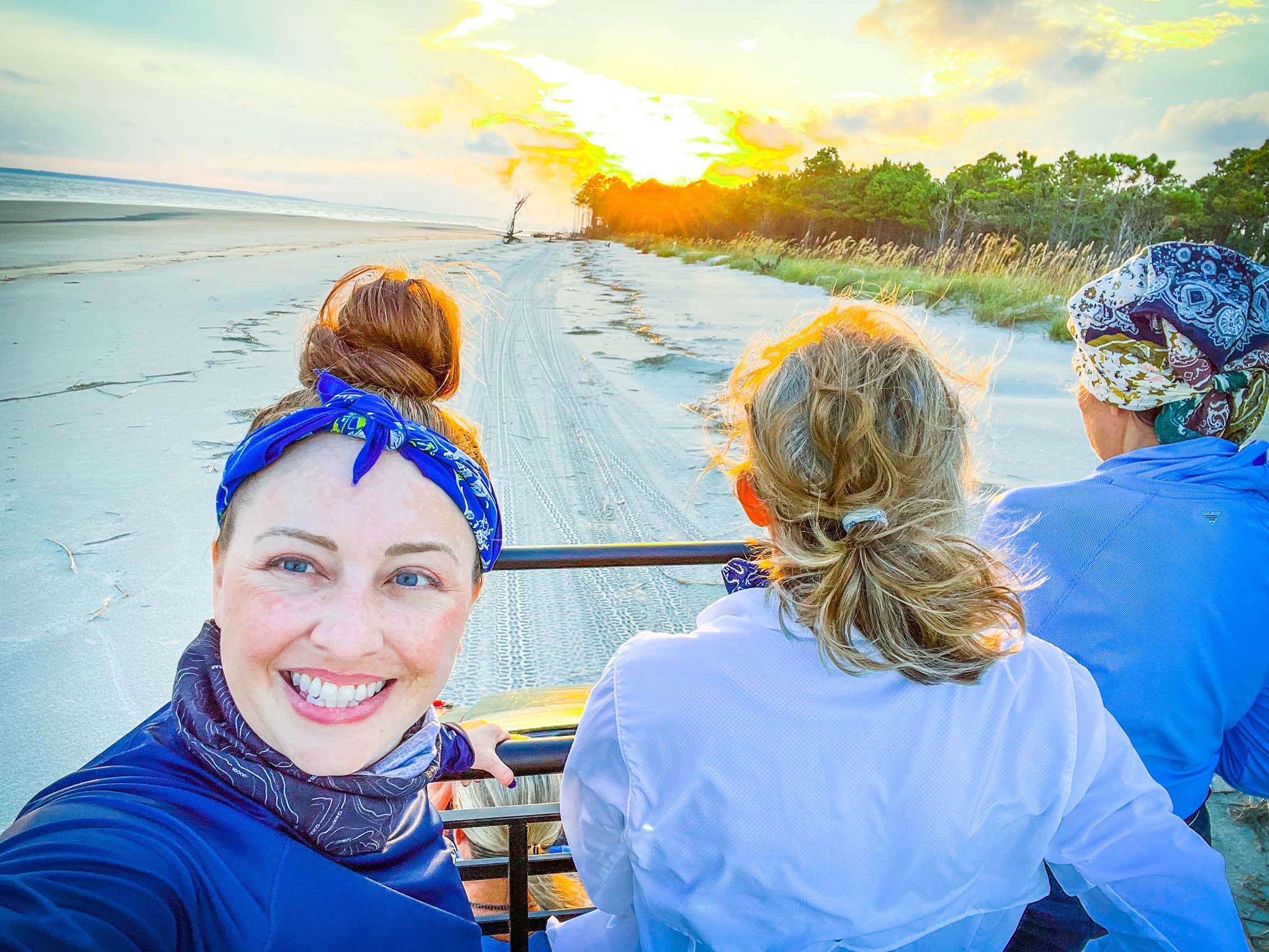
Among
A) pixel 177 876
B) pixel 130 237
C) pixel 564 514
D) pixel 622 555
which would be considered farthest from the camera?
pixel 130 237

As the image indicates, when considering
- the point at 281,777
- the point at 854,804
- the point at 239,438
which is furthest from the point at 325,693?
the point at 239,438

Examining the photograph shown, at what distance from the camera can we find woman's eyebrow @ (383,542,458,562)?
1.19 m

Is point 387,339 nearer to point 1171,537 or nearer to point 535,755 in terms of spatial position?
point 535,755

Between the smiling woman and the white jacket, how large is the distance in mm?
318

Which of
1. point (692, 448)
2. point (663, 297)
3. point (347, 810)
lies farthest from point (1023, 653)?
point (663, 297)

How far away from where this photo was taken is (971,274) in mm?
13891

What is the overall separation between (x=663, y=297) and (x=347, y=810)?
16.0 meters

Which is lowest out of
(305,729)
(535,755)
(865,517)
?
(535,755)

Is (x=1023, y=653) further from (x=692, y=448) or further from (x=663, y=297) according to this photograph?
(x=663, y=297)

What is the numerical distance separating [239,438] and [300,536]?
19.3 ft

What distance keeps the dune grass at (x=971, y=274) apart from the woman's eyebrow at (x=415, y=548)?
610 cm

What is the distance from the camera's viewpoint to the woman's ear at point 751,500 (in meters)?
1.30

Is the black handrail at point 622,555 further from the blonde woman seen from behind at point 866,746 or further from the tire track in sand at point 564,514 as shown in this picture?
the tire track in sand at point 564,514

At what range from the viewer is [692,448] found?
21.9 ft
